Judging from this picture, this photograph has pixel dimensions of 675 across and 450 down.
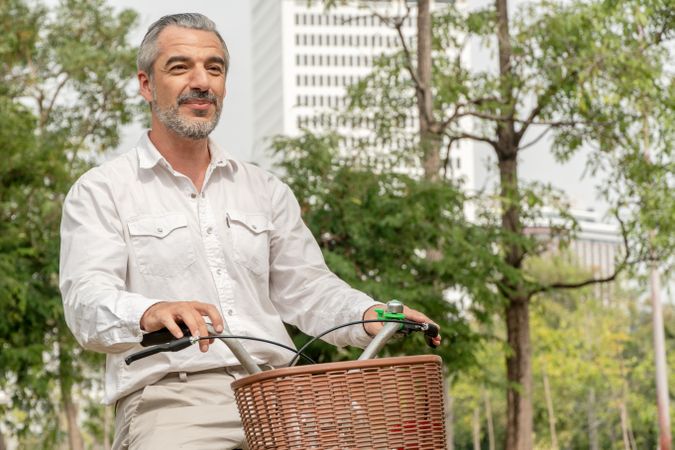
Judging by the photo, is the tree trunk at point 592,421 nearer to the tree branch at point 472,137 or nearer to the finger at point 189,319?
the tree branch at point 472,137

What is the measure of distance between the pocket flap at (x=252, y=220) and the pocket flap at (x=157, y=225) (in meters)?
0.16

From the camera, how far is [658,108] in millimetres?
19203

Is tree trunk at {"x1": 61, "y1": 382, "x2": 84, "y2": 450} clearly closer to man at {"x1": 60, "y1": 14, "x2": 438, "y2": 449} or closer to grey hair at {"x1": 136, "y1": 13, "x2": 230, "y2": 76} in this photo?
man at {"x1": 60, "y1": 14, "x2": 438, "y2": 449}

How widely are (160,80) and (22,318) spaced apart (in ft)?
48.1

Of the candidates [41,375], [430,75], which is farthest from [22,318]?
[430,75]

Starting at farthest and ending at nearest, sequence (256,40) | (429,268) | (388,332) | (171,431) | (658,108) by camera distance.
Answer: (256,40) → (658,108) → (429,268) → (171,431) → (388,332)

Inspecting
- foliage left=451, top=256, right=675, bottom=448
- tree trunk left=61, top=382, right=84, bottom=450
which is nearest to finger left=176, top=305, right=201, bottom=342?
tree trunk left=61, top=382, right=84, bottom=450

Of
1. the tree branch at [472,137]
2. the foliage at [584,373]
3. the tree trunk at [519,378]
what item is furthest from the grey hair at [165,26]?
the foliage at [584,373]

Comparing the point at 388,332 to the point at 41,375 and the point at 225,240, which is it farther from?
the point at 41,375

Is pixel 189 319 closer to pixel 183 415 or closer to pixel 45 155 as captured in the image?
pixel 183 415

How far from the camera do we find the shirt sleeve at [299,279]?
3795mm

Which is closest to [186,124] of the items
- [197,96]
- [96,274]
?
[197,96]

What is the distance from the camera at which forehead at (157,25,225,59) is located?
3.67m

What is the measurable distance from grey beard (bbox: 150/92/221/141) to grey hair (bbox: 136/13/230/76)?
0.13 metres
